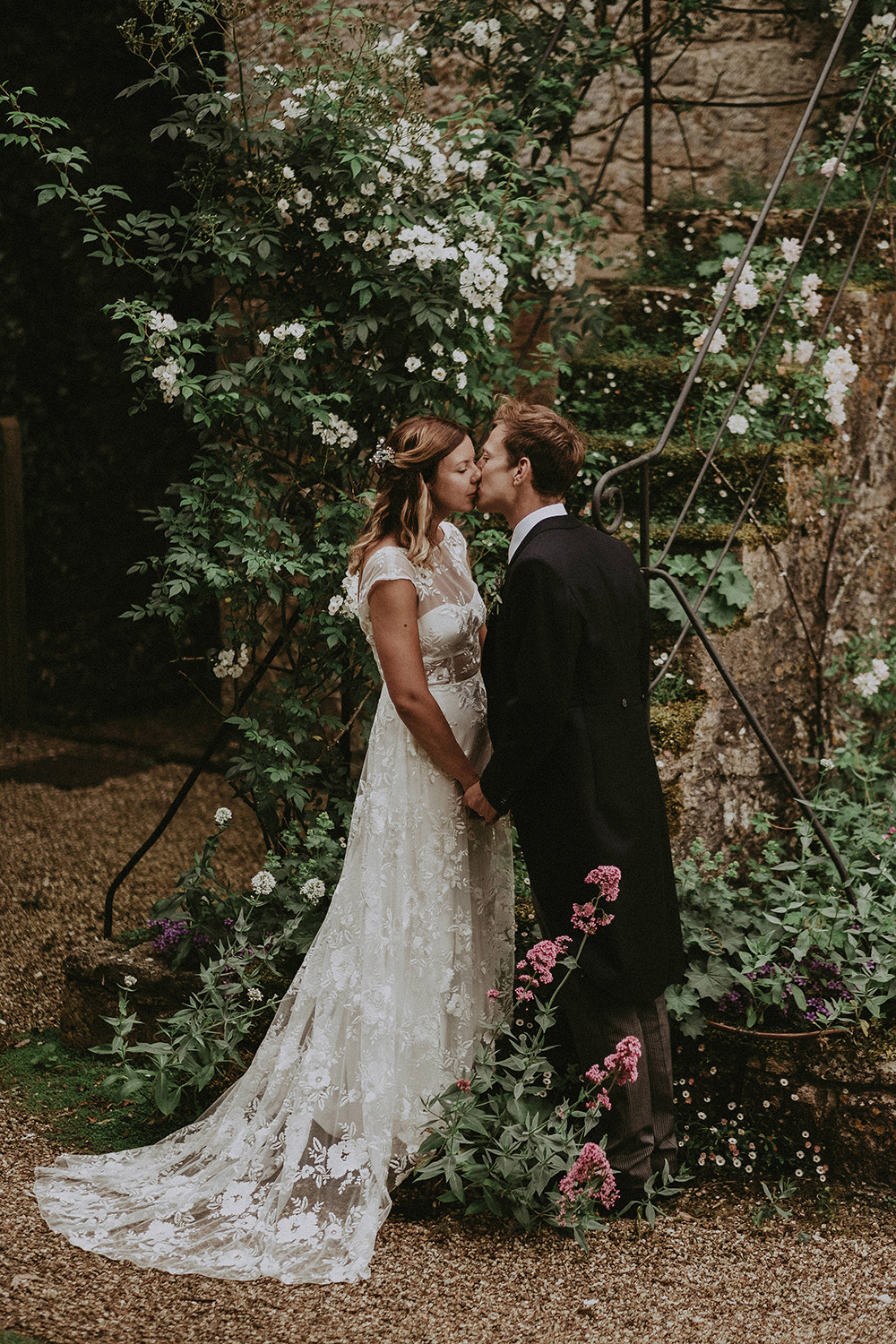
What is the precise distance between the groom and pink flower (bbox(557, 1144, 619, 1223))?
11 centimetres

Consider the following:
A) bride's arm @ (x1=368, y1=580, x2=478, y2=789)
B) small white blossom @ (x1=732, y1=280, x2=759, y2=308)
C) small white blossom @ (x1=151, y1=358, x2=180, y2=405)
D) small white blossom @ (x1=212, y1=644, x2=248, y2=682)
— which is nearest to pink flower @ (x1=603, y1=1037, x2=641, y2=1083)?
bride's arm @ (x1=368, y1=580, x2=478, y2=789)

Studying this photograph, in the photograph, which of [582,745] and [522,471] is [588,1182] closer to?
[582,745]

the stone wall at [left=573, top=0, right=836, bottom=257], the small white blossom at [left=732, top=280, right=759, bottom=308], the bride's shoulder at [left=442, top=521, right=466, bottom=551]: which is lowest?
the bride's shoulder at [left=442, top=521, right=466, bottom=551]

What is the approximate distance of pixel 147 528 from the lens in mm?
7297

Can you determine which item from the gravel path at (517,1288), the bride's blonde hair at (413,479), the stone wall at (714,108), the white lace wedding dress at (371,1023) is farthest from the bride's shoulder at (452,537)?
the stone wall at (714,108)

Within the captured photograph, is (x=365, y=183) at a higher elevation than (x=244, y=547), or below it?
higher

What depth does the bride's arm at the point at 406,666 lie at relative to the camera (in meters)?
2.82

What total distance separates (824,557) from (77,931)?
318 cm

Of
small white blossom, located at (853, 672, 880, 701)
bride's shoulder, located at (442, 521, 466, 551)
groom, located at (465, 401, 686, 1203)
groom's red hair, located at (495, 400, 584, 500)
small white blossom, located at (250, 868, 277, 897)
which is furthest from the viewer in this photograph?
small white blossom, located at (853, 672, 880, 701)

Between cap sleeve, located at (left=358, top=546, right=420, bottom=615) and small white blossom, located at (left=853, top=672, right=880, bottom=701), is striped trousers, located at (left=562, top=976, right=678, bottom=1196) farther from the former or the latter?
small white blossom, located at (left=853, top=672, right=880, bottom=701)

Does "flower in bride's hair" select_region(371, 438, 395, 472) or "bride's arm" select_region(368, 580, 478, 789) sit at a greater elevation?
"flower in bride's hair" select_region(371, 438, 395, 472)

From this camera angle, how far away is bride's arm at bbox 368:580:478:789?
2820 millimetres

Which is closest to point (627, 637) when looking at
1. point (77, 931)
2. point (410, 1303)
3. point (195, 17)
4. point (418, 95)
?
point (410, 1303)

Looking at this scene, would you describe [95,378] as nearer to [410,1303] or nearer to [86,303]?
[86,303]
